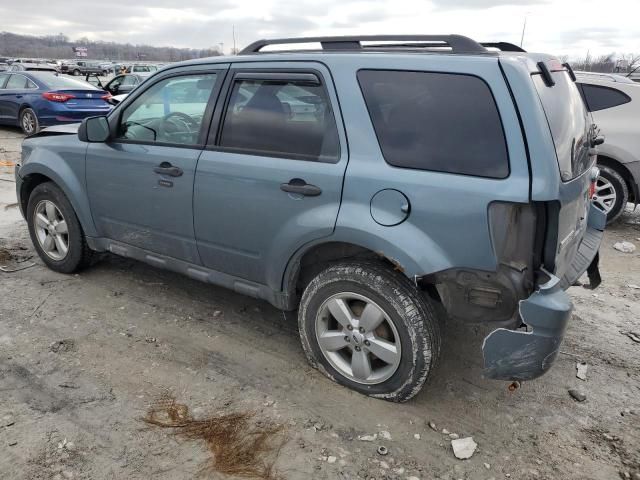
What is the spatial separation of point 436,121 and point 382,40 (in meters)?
0.69

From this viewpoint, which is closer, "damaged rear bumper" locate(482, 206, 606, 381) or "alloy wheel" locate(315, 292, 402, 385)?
"damaged rear bumper" locate(482, 206, 606, 381)

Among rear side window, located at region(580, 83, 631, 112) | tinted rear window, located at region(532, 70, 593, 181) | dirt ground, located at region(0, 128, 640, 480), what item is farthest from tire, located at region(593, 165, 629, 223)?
tinted rear window, located at region(532, 70, 593, 181)

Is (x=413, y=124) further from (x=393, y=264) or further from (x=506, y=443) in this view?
(x=506, y=443)

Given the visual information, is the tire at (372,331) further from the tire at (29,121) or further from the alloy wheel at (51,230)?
the tire at (29,121)

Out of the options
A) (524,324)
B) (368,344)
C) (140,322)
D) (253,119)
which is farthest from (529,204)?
(140,322)

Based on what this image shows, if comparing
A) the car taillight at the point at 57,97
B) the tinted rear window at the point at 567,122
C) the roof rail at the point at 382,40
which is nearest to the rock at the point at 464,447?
the tinted rear window at the point at 567,122

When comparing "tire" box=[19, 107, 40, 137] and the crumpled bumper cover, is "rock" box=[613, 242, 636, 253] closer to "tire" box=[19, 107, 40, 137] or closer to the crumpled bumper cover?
the crumpled bumper cover

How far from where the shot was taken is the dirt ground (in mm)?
2482

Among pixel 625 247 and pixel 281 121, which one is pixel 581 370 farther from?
pixel 625 247

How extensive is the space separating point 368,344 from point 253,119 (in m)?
1.52

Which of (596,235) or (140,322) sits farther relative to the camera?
(140,322)

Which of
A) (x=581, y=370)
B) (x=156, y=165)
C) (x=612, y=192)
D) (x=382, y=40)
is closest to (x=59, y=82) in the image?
(x=156, y=165)

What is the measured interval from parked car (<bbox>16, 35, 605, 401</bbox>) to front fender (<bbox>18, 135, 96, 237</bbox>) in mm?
334

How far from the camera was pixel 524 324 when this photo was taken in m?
2.42
